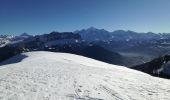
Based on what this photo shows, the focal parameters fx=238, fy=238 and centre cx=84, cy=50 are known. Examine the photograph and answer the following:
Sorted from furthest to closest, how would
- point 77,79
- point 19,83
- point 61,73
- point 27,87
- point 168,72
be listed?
point 168,72
point 61,73
point 77,79
point 19,83
point 27,87

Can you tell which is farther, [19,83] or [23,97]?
[19,83]

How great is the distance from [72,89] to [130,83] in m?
6.36

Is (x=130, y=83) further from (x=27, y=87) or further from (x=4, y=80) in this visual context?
(x=4, y=80)

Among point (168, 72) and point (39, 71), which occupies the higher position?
point (39, 71)

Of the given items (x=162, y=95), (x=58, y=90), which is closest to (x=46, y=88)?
(x=58, y=90)

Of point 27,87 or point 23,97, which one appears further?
point 27,87

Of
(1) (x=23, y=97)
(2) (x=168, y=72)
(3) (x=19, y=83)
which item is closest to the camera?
(1) (x=23, y=97)

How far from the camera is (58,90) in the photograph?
784 inches

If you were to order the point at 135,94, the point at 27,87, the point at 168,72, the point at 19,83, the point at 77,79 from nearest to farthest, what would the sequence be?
the point at 135,94, the point at 27,87, the point at 19,83, the point at 77,79, the point at 168,72

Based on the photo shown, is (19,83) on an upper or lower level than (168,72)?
upper

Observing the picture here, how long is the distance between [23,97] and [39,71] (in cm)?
1116

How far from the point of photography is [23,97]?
17.7 metres

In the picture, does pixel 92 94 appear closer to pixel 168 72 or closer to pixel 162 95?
pixel 162 95

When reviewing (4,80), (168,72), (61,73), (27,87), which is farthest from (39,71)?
(168,72)
